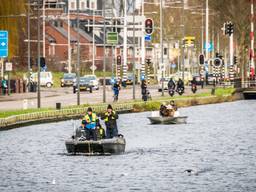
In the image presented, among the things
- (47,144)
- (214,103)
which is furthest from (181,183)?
(214,103)

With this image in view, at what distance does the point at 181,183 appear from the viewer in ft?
175

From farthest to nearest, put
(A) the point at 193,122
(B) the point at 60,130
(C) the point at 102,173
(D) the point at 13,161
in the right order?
(A) the point at 193,122 < (B) the point at 60,130 < (D) the point at 13,161 < (C) the point at 102,173

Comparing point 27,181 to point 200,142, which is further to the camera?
point 200,142

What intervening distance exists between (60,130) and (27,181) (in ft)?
102

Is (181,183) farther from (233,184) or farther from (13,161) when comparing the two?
(13,161)

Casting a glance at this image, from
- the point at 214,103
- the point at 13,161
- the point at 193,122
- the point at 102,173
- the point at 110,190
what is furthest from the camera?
the point at 214,103

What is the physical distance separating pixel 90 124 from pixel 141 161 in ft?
12.4

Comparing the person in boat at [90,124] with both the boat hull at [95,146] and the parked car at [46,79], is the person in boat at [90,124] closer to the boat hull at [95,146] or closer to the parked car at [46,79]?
the boat hull at [95,146]

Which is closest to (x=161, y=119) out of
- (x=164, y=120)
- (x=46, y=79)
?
(x=164, y=120)

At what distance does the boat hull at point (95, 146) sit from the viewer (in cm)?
6231

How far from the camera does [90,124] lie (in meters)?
61.3

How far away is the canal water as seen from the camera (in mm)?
52781

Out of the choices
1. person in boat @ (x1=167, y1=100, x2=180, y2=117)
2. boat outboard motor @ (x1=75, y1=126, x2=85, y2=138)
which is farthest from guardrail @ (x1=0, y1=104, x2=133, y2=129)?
boat outboard motor @ (x1=75, y1=126, x2=85, y2=138)

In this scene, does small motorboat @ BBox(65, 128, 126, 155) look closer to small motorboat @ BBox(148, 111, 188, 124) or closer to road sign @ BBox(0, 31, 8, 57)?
small motorboat @ BBox(148, 111, 188, 124)
